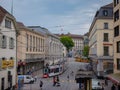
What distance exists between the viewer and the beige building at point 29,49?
68.7m

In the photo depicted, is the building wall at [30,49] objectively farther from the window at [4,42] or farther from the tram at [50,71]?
the window at [4,42]

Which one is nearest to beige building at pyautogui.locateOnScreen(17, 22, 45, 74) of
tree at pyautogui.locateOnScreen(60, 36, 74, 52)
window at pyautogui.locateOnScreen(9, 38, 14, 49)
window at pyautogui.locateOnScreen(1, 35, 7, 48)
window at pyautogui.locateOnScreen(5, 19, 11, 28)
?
window at pyautogui.locateOnScreen(9, 38, 14, 49)

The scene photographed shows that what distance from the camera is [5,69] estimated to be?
40.1m

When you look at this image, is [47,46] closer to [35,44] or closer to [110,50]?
[35,44]

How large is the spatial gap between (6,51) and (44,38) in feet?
190

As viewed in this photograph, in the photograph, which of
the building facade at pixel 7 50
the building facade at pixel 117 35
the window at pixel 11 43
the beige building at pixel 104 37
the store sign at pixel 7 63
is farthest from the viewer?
the beige building at pixel 104 37

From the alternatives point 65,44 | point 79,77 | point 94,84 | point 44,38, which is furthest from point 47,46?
point 65,44

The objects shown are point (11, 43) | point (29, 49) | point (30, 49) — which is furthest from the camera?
point (30, 49)

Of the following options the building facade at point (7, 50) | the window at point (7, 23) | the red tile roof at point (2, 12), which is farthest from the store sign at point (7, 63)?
the red tile roof at point (2, 12)

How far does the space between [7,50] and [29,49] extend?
1365 inches

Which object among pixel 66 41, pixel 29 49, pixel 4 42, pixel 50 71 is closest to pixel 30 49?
pixel 29 49

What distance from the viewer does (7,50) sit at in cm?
4116

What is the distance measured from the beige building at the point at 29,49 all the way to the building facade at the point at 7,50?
51.0ft

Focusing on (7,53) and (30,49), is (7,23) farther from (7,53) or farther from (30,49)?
(30,49)
